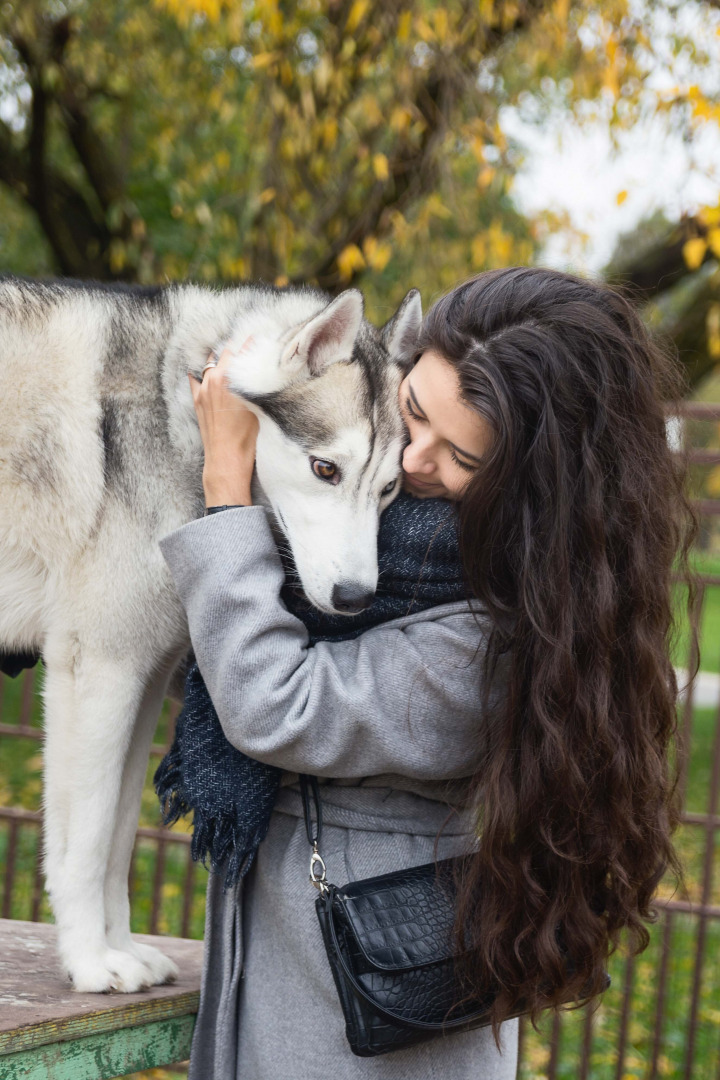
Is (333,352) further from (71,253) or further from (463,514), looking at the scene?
(71,253)

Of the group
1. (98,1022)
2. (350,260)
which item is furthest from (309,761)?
(350,260)

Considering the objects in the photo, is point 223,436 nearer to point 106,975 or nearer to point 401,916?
point 401,916

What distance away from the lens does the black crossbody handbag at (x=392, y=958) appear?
1.71 metres

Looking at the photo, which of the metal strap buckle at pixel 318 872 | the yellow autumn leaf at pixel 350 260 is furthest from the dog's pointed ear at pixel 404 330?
the yellow autumn leaf at pixel 350 260

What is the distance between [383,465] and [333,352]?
0.30 m

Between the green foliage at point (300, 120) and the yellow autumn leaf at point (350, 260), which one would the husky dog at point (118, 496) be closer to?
the green foliage at point (300, 120)

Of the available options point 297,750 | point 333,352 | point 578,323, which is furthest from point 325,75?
point 297,750

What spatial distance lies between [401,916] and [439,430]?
92cm

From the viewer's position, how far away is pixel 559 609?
1.76 meters

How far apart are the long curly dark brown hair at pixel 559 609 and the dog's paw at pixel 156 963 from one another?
80cm

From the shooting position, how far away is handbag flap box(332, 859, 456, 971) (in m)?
1.72

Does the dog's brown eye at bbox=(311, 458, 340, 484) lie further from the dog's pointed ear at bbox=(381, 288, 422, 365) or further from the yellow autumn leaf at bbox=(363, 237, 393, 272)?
the yellow autumn leaf at bbox=(363, 237, 393, 272)

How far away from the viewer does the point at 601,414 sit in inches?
70.6

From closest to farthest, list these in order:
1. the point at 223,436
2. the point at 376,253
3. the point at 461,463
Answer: the point at 461,463 → the point at 223,436 → the point at 376,253
